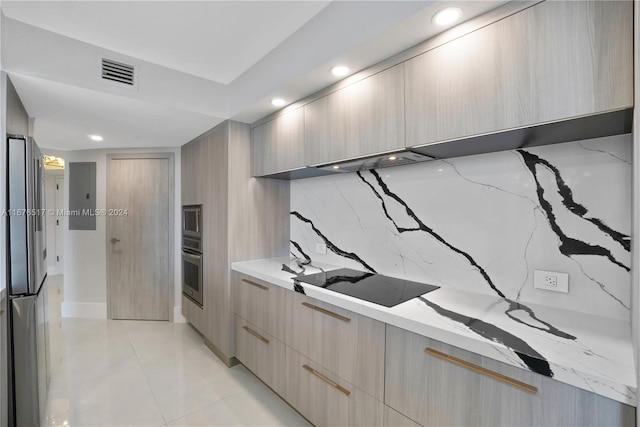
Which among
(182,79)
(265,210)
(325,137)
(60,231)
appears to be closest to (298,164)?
(325,137)

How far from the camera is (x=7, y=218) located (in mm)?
1582

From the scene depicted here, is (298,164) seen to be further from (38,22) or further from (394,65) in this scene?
(38,22)

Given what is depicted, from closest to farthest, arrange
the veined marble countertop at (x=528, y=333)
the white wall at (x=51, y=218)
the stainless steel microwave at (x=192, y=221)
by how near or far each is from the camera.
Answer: the veined marble countertop at (x=528, y=333) < the stainless steel microwave at (x=192, y=221) < the white wall at (x=51, y=218)

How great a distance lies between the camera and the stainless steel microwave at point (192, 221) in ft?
9.83

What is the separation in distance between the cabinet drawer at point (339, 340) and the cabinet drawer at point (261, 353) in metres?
0.20

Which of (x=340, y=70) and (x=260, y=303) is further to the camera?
(x=260, y=303)

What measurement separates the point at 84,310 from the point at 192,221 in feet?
6.55

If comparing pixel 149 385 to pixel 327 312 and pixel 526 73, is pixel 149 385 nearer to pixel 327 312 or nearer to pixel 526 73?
pixel 327 312

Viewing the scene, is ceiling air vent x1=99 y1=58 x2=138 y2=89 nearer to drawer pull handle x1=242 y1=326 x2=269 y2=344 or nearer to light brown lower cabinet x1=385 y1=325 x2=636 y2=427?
drawer pull handle x1=242 y1=326 x2=269 y2=344

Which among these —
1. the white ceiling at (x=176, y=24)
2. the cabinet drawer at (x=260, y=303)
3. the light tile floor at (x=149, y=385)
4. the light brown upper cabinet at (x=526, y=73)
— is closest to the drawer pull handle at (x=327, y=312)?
the cabinet drawer at (x=260, y=303)

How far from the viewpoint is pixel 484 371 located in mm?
990

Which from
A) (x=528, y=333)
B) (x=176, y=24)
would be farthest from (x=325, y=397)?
(x=176, y=24)

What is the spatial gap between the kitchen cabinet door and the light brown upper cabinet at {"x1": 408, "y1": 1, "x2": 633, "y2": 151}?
0.90 meters

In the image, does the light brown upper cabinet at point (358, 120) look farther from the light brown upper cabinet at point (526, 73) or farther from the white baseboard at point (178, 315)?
the white baseboard at point (178, 315)
